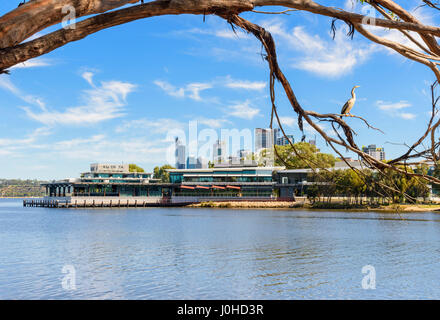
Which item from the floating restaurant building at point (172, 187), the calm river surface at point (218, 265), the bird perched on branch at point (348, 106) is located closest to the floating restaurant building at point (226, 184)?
the floating restaurant building at point (172, 187)

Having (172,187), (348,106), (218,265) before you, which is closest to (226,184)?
(172,187)

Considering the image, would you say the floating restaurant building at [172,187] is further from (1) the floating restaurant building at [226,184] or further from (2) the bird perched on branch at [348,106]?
(2) the bird perched on branch at [348,106]

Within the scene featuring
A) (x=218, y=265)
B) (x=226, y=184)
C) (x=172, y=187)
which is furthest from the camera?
(x=172, y=187)

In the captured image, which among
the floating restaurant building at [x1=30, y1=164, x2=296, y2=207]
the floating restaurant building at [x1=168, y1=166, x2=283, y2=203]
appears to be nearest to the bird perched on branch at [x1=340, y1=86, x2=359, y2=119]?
the floating restaurant building at [x1=30, y1=164, x2=296, y2=207]

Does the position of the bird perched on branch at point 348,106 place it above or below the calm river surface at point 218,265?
above

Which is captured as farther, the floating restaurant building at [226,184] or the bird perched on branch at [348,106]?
the floating restaurant building at [226,184]

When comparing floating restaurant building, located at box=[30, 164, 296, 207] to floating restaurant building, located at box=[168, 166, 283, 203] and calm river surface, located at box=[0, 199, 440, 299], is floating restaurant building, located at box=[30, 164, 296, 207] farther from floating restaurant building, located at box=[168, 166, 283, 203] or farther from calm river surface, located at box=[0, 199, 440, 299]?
calm river surface, located at box=[0, 199, 440, 299]

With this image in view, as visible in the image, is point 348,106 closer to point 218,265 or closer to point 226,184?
point 218,265

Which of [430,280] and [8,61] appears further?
[430,280]

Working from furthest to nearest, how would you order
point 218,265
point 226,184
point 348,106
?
point 226,184 → point 218,265 → point 348,106

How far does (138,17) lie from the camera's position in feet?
11.4
